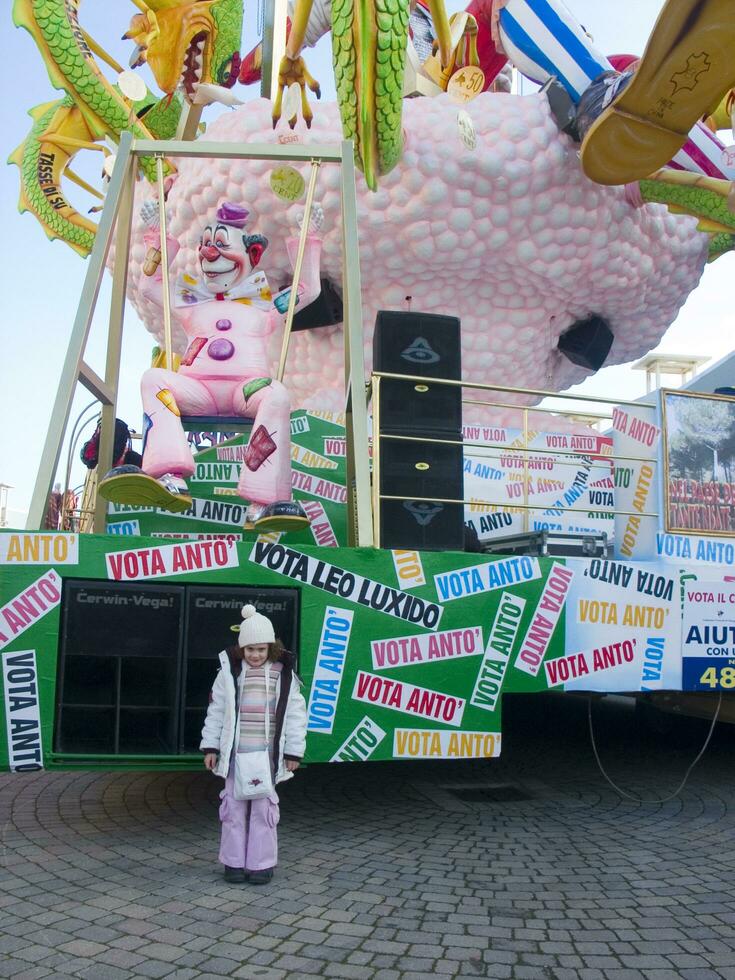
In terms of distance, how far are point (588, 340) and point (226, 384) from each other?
596cm

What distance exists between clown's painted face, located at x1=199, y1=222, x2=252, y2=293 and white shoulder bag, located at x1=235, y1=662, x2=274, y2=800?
339 cm

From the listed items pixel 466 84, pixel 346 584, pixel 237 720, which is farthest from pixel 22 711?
pixel 466 84

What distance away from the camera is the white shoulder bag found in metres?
3.44

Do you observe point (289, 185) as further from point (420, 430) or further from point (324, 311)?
point (420, 430)

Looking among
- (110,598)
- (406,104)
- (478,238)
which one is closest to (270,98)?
(406,104)

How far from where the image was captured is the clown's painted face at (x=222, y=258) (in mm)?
5789

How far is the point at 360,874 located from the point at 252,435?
258 cm

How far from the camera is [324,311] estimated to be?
914 cm

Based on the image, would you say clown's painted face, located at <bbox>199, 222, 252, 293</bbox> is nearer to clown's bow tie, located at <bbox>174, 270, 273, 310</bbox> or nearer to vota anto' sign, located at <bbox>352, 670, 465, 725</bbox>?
clown's bow tie, located at <bbox>174, 270, 273, 310</bbox>

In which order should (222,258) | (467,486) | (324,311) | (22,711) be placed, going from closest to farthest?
(22,711), (222,258), (467,486), (324,311)

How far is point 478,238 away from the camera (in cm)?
840

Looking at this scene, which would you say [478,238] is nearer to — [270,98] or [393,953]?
[270,98]

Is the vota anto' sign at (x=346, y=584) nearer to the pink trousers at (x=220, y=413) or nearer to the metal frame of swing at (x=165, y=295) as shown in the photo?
the metal frame of swing at (x=165, y=295)

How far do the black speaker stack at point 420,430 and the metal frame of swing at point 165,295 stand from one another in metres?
0.19
